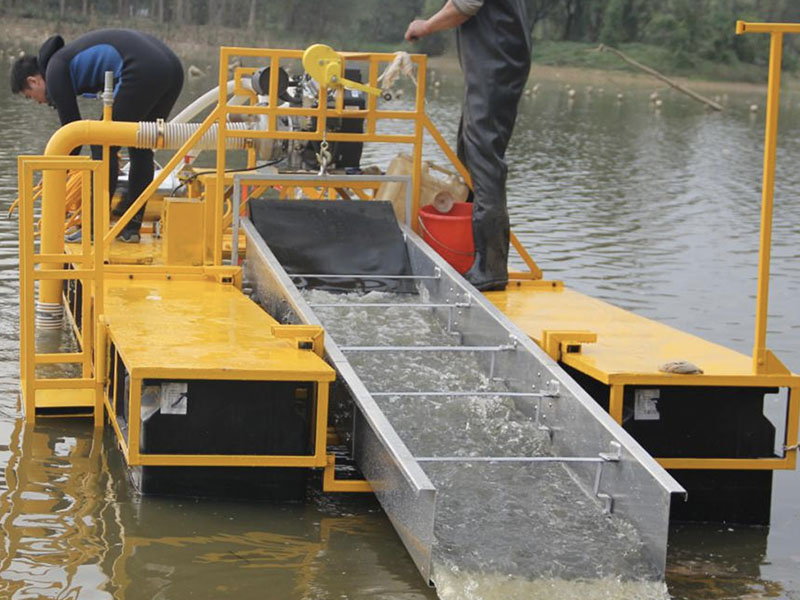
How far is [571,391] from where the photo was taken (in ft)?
19.4

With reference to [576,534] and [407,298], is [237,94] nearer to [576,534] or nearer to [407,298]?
[407,298]

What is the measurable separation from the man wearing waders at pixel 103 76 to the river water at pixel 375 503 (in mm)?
1349

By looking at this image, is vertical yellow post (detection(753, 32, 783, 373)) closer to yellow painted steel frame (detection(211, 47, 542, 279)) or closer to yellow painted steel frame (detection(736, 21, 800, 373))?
yellow painted steel frame (detection(736, 21, 800, 373))

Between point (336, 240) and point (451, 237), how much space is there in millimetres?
717

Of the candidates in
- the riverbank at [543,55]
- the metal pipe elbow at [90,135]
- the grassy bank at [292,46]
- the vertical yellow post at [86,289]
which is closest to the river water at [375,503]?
the vertical yellow post at [86,289]

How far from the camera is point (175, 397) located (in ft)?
18.9

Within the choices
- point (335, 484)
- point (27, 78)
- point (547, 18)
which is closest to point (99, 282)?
point (335, 484)

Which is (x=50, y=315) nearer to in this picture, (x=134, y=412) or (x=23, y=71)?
(x=23, y=71)

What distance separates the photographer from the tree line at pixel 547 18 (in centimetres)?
6781

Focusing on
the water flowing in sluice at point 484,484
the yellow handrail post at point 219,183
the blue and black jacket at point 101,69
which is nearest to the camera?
the water flowing in sluice at point 484,484

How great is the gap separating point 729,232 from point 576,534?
36.2ft

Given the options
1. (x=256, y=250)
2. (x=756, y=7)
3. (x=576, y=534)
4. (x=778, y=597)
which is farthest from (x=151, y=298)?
(x=756, y=7)

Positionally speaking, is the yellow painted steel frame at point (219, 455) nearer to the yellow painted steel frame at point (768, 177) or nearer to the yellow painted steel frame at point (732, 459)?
the yellow painted steel frame at point (732, 459)

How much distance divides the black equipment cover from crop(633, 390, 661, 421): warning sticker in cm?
228
